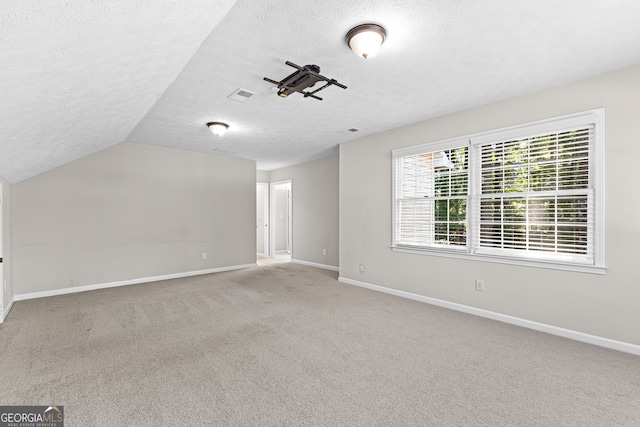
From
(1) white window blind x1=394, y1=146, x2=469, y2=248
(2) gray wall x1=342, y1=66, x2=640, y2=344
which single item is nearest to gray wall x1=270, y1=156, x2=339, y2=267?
(2) gray wall x1=342, y1=66, x2=640, y2=344

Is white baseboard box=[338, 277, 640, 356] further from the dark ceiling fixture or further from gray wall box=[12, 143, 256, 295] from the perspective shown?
gray wall box=[12, 143, 256, 295]

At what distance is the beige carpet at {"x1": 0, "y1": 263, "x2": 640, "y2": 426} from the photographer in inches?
71.5

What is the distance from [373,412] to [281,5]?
257 cm

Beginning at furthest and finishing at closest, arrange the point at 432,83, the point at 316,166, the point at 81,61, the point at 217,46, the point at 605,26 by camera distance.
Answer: the point at 316,166 → the point at 432,83 → the point at 217,46 → the point at 605,26 → the point at 81,61

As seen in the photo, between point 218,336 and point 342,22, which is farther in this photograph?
point 218,336

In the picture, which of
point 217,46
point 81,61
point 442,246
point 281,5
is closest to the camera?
point 81,61

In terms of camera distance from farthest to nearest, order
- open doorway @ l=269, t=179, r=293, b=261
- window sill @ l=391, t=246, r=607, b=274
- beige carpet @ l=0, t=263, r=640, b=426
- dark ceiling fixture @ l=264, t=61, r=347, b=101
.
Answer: open doorway @ l=269, t=179, r=293, b=261, window sill @ l=391, t=246, r=607, b=274, dark ceiling fixture @ l=264, t=61, r=347, b=101, beige carpet @ l=0, t=263, r=640, b=426

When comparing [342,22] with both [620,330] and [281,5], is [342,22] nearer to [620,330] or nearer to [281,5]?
[281,5]

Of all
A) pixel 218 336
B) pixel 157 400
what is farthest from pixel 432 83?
pixel 157 400

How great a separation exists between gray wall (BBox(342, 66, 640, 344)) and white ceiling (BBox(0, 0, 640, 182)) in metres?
0.23

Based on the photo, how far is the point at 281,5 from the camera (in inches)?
71.1

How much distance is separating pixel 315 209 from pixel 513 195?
4342mm

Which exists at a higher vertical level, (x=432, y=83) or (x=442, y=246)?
(x=432, y=83)

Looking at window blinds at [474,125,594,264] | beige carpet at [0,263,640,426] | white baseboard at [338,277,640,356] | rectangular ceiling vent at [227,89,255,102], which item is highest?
rectangular ceiling vent at [227,89,255,102]
